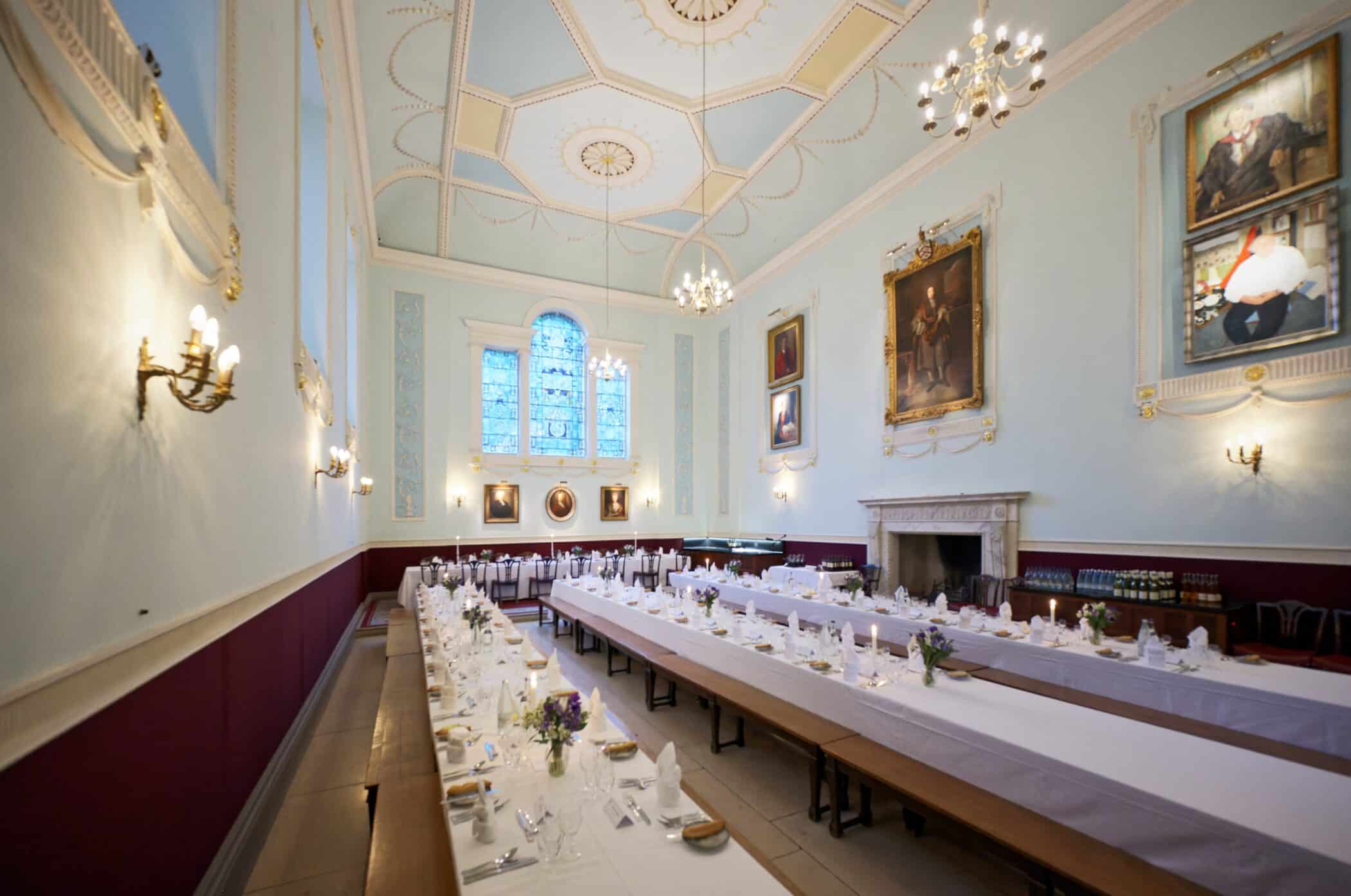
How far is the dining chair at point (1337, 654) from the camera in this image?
5.24 m

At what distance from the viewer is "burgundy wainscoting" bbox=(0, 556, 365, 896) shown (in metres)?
1.48

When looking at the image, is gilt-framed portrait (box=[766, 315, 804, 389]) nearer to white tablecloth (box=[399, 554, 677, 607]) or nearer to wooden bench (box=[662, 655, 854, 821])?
white tablecloth (box=[399, 554, 677, 607])

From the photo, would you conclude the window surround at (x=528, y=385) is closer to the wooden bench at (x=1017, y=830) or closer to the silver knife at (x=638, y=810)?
the wooden bench at (x=1017, y=830)

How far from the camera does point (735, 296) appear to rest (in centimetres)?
1614

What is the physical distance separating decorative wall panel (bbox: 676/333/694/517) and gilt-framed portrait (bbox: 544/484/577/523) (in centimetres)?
302

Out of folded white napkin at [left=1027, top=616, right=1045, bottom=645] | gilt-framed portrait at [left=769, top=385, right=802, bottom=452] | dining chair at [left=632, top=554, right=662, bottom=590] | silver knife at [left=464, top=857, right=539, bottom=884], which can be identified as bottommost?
dining chair at [left=632, top=554, right=662, bottom=590]

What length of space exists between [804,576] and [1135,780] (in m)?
8.57

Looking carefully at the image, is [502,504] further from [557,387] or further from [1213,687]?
[1213,687]

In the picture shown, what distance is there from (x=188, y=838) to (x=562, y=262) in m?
14.2

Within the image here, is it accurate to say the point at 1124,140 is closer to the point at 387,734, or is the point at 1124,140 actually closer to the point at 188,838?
the point at 387,734

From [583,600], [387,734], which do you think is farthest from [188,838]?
[583,600]

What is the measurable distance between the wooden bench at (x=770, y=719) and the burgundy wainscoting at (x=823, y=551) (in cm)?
680

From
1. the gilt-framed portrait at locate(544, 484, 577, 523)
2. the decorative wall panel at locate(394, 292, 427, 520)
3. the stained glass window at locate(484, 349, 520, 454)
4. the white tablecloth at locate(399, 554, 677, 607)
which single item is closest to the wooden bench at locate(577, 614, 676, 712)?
the white tablecloth at locate(399, 554, 677, 607)

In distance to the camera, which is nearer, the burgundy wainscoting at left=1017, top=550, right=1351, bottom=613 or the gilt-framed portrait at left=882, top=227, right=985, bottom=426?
the burgundy wainscoting at left=1017, top=550, right=1351, bottom=613
